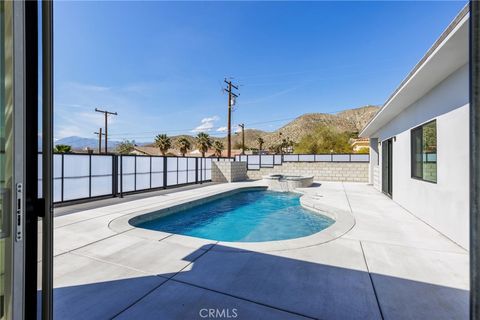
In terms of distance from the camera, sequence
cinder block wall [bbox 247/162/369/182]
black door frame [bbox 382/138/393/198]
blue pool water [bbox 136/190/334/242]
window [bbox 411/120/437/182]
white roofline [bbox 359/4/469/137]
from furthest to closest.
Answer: cinder block wall [bbox 247/162/369/182] → black door frame [bbox 382/138/393/198] → blue pool water [bbox 136/190/334/242] → window [bbox 411/120/437/182] → white roofline [bbox 359/4/469/137]

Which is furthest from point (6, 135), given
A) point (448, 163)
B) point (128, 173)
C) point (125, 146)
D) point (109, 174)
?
point (125, 146)

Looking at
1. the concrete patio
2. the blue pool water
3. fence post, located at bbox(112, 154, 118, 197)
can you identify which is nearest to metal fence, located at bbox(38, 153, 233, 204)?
fence post, located at bbox(112, 154, 118, 197)

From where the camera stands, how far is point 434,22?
5824mm

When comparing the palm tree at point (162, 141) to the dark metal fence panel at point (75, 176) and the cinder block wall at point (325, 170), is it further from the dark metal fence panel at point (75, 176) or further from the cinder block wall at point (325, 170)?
the dark metal fence panel at point (75, 176)

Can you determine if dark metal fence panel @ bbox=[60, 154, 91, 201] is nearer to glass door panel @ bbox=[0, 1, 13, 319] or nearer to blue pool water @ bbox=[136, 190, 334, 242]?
blue pool water @ bbox=[136, 190, 334, 242]

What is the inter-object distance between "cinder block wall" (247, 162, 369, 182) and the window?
7727mm

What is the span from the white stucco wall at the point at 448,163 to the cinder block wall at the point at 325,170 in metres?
7.69

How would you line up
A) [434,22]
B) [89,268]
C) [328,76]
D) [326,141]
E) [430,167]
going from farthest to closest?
[326,141] < [328,76] < [434,22] < [430,167] < [89,268]

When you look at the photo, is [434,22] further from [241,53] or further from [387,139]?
[241,53]

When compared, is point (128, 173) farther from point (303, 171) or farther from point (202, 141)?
point (202, 141)

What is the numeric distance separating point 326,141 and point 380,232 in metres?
29.5

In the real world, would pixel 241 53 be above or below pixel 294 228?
above

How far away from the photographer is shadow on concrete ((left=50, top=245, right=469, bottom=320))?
1.81 meters

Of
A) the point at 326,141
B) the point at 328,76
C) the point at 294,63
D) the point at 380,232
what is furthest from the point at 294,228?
the point at 326,141
